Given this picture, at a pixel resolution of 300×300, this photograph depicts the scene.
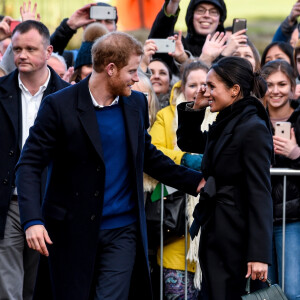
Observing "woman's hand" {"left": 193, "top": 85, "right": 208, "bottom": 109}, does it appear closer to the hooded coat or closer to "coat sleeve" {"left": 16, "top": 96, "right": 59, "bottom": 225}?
"coat sleeve" {"left": 16, "top": 96, "right": 59, "bottom": 225}

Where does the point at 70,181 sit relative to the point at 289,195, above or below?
above

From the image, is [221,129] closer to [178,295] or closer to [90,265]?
[90,265]

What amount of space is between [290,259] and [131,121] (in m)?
1.97

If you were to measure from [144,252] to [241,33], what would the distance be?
10.00 feet

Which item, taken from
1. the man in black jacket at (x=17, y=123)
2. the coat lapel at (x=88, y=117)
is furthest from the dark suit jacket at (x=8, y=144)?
the coat lapel at (x=88, y=117)

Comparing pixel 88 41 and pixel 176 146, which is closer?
pixel 176 146

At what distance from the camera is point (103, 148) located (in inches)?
184

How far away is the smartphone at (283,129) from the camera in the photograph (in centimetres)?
609

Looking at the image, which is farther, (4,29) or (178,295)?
(4,29)

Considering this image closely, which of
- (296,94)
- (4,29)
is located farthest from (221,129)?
(4,29)

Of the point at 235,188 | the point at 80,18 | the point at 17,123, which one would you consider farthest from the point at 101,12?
the point at 235,188

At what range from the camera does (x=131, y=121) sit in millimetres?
4762

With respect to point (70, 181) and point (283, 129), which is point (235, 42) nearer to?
point (283, 129)

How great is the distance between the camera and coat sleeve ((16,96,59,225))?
460cm
